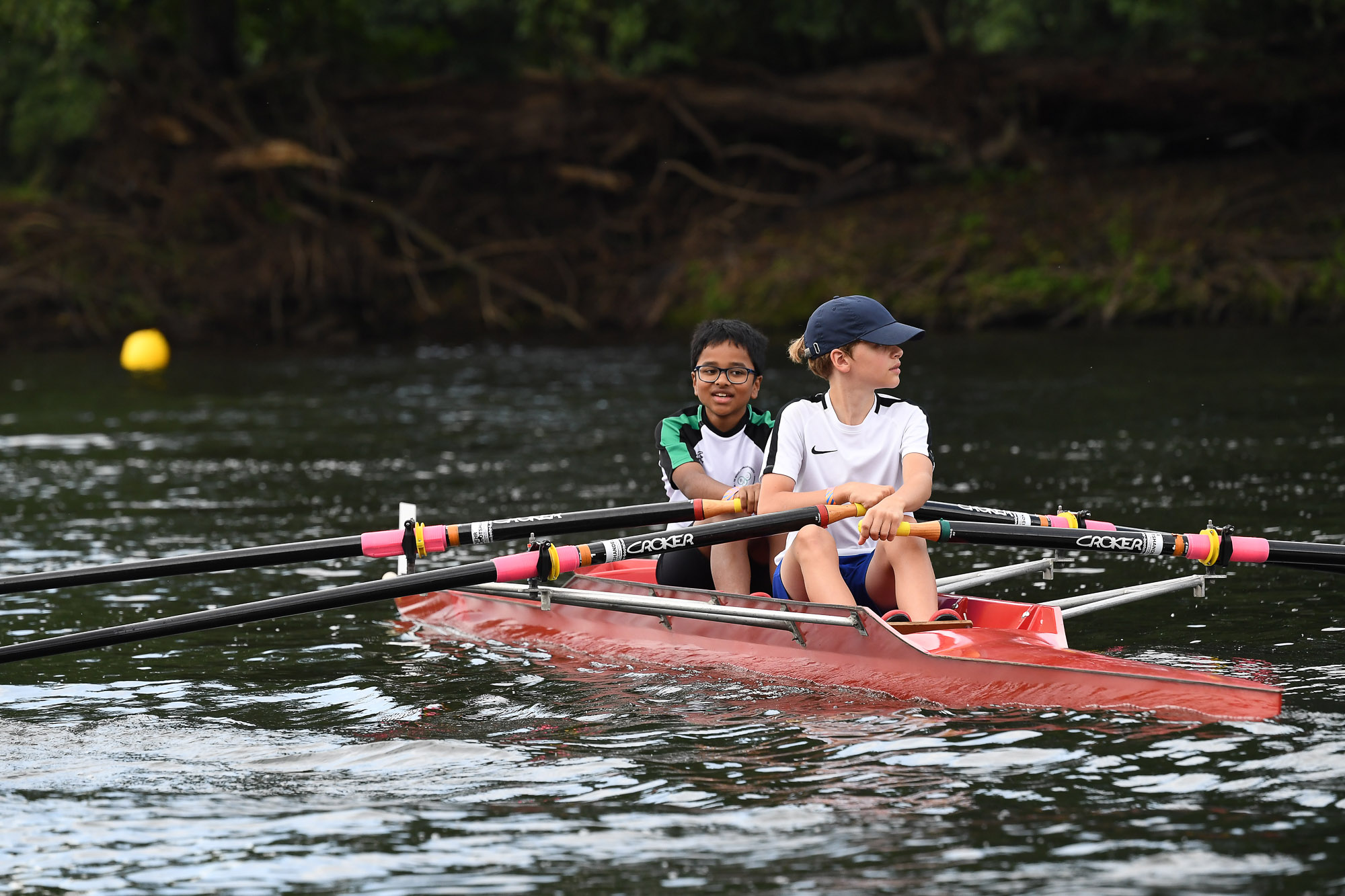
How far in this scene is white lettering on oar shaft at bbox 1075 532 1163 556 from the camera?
583 centimetres

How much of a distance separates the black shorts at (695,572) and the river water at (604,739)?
53 centimetres

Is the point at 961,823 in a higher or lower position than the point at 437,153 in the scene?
lower

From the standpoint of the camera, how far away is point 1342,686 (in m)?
5.47

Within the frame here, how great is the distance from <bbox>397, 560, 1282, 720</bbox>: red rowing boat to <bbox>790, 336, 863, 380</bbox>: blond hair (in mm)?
928

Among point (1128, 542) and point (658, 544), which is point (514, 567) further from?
point (1128, 542)

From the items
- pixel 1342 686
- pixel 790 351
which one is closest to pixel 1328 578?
pixel 1342 686

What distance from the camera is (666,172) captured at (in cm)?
2673

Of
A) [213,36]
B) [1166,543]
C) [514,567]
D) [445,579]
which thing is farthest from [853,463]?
[213,36]

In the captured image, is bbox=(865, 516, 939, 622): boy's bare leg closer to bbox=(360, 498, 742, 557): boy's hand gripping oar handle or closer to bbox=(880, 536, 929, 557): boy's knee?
bbox=(880, 536, 929, 557): boy's knee

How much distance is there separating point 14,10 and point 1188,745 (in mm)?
21434

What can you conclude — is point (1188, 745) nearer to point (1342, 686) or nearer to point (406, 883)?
point (1342, 686)

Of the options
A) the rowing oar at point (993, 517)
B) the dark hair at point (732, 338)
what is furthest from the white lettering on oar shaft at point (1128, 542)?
the dark hair at point (732, 338)

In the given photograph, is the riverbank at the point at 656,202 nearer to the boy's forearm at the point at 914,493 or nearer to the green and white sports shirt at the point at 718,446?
the green and white sports shirt at the point at 718,446

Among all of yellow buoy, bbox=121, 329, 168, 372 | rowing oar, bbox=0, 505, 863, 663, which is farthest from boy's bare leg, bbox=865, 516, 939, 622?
yellow buoy, bbox=121, 329, 168, 372
